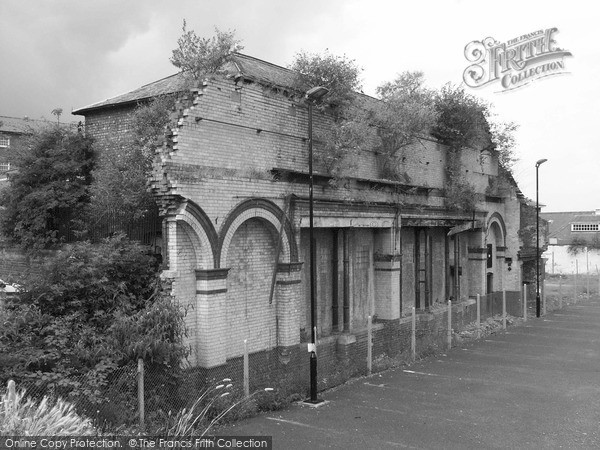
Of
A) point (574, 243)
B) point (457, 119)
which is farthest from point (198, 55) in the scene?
point (574, 243)

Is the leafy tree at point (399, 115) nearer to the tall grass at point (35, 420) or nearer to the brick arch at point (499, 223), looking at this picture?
the brick arch at point (499, 223)

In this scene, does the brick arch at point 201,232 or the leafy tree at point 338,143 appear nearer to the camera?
the brick arch at point 201,232

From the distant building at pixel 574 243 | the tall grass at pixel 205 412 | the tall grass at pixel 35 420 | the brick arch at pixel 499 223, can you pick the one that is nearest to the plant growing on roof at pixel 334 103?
the tall grass at pixel 205 412

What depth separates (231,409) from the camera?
10789 millimetres

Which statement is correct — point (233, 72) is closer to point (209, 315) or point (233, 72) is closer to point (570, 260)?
point (209, 315)

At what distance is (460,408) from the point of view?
477 inches

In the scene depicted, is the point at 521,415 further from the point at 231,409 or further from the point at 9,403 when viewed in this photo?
the point at 9,403

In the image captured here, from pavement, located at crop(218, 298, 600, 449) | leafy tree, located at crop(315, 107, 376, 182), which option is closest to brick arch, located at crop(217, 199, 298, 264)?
leafy tree, located at crop(315, 107, 376, 182)

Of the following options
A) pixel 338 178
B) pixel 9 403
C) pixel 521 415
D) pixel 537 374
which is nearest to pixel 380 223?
pixel 338 178

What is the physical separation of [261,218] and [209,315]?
2725 millimetres

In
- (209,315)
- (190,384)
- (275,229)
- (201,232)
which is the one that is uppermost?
(275,229)

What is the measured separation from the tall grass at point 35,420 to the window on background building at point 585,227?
60.1 metres

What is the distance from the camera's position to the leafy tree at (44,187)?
14.2 m

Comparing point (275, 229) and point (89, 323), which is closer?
point (89, 323)
